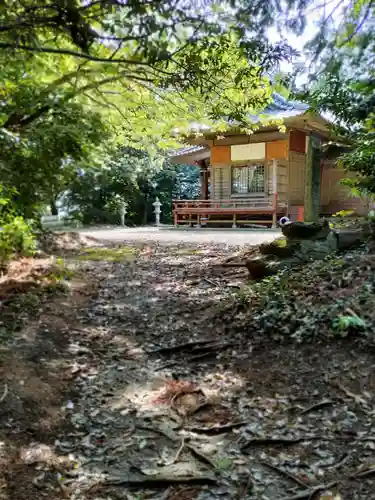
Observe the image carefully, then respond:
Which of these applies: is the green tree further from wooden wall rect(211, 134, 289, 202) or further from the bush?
the bush

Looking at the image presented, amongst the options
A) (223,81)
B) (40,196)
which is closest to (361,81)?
(223,81)

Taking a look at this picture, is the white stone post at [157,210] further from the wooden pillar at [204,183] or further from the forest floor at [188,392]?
the forest floor at [188,392]

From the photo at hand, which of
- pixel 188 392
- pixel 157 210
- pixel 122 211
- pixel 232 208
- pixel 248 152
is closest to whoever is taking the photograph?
pixel 188 392

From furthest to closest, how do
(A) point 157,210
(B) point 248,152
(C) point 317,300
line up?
(A) point 157,210, (B) point 248,152, (C) point 317,300

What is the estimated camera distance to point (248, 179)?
1753 cm

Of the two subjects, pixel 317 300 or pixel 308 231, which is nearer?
pixel 317 300

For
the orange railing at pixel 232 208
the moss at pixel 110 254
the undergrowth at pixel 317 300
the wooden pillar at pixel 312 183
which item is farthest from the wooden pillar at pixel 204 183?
the undergrowth at pixel 317 300

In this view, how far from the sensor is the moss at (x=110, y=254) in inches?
342

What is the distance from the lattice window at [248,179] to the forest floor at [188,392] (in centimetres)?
1199

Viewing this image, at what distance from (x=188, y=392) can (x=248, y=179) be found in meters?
14.8

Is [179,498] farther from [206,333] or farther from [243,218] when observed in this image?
[243,218]

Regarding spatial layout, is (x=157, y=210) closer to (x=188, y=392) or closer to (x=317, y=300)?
(x=317, y=300)

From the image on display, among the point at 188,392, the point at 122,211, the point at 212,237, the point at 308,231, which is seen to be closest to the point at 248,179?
the point at 212,237

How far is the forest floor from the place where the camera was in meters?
2.55
